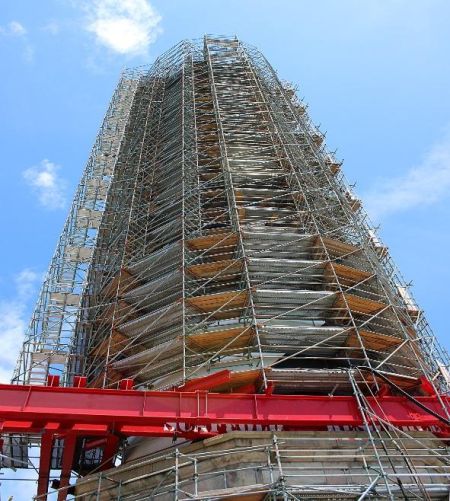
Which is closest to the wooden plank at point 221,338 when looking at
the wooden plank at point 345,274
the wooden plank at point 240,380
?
the wooden plank at point 240,380

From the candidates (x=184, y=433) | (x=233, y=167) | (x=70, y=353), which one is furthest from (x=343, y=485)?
(x=233, y=167)

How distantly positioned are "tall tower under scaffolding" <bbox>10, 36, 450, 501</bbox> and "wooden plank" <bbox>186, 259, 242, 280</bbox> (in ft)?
0.15

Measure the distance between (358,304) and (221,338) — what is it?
4.08m

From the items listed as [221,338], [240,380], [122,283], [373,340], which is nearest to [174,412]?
[240,380]

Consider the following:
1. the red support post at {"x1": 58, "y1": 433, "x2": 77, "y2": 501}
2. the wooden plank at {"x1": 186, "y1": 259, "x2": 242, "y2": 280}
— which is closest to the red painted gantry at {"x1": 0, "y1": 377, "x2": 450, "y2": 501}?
the red support post at {"x1": 58, "y1": 433, "x2": 77, "y2": 501}

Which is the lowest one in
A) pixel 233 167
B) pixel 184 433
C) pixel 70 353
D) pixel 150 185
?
pixel 184 433

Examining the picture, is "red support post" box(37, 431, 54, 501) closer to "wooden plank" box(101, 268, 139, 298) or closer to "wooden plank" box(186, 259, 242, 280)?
"wooden plank" box(101, 268, 139, 298)

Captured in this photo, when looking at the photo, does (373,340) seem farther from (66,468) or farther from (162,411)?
(66,468)

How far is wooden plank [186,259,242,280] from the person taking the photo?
17.9 m

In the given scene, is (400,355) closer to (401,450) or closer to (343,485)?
(401,450)

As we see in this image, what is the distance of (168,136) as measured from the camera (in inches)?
1138

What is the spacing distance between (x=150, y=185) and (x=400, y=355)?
45.0ft

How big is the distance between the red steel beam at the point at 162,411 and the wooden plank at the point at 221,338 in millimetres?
2584

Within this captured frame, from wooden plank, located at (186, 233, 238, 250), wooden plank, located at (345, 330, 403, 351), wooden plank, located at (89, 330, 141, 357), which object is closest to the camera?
wooden plank, located at (345, 330, 403, 351)
